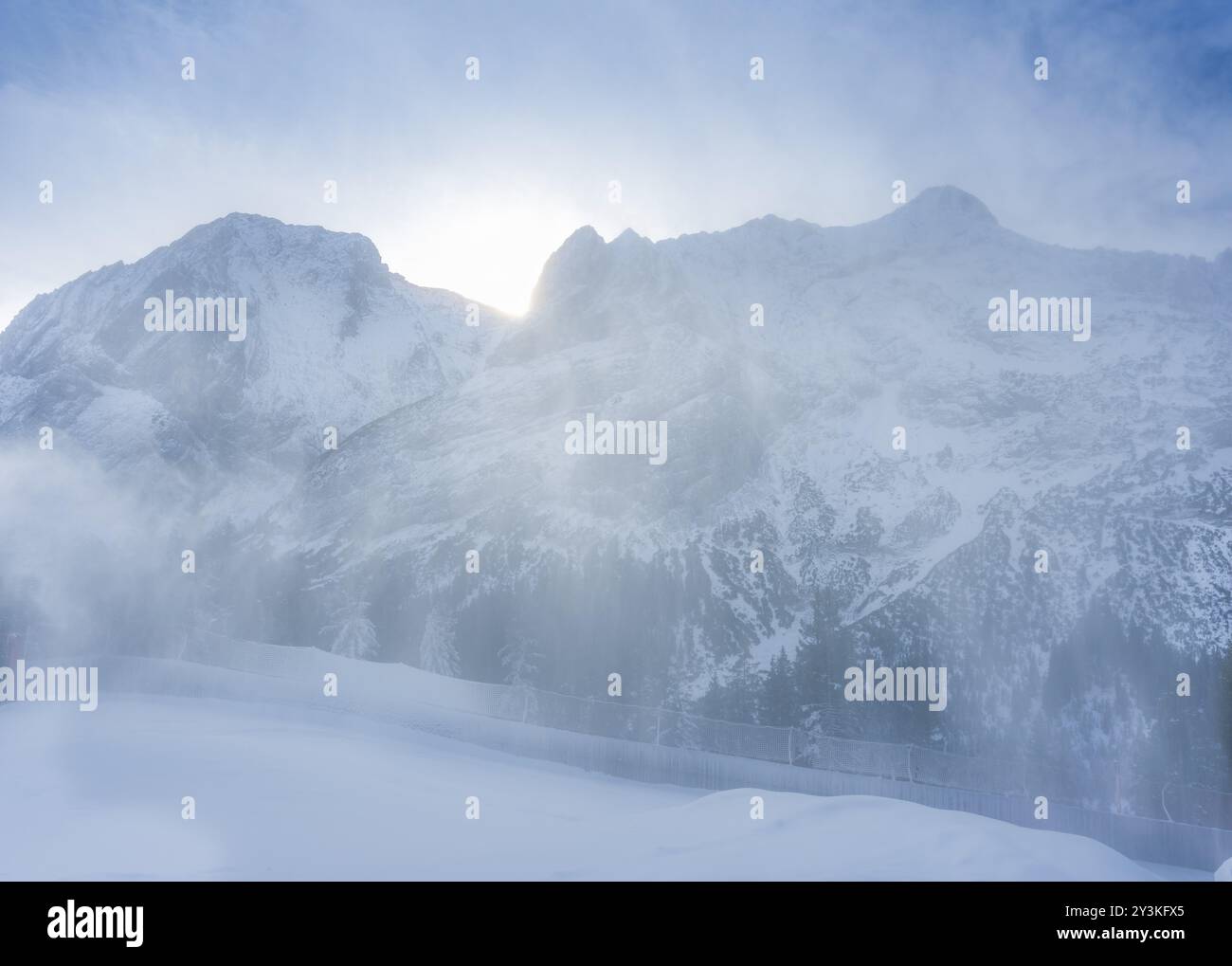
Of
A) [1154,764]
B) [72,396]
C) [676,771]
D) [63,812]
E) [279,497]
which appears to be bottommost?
[1154,764]

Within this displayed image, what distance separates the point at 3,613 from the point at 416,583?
108ft

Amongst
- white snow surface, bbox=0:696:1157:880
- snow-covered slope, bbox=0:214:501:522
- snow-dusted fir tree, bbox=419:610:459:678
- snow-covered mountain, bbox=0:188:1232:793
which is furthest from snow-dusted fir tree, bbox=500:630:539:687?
white snow surface, bbox=0:696:1157:880

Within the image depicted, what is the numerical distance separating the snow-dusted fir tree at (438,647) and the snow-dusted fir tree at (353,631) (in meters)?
4.14

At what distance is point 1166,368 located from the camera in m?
82.8

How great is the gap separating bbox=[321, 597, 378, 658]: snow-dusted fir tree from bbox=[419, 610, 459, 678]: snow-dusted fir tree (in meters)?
4.14

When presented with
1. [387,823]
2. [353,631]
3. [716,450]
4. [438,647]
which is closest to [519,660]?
[438,647]

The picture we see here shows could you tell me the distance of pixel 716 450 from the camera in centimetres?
8456

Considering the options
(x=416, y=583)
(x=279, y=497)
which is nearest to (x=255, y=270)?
(x=279, y=497)

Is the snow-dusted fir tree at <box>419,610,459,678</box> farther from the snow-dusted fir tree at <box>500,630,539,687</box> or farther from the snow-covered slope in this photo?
the snow-covered slope

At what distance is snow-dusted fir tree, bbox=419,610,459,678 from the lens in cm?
7312

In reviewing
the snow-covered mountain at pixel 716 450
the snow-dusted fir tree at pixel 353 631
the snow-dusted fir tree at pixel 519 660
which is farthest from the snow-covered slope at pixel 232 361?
the snow-dusted fir tree at pixel 519 660

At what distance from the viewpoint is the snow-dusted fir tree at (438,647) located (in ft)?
240

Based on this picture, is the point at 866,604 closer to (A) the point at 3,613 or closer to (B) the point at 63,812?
(A) the point at 3,613
